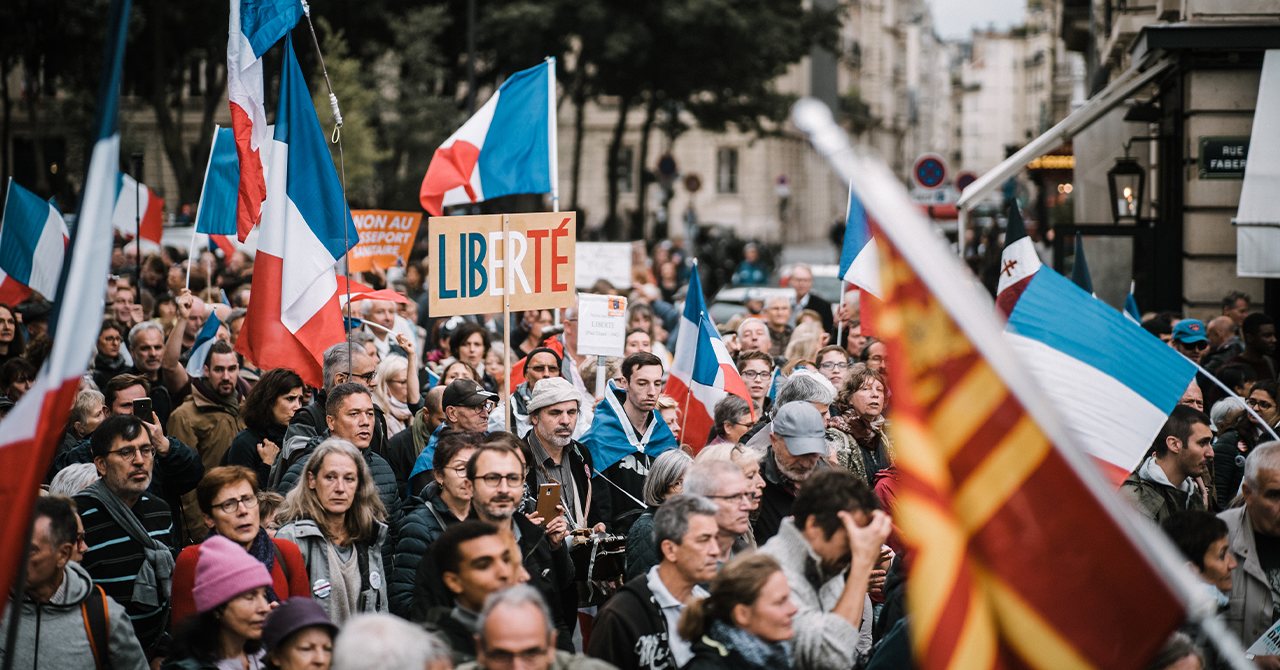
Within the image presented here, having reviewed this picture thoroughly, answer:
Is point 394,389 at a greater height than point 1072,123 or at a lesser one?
lesser

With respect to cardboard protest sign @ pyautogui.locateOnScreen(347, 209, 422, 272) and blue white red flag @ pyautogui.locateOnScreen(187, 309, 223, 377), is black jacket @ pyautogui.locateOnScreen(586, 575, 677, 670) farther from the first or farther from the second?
cardboard protest sign @ pyautogui.locateOnScreen(347, 209, 422, 272)

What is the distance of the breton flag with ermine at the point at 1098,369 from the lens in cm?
537

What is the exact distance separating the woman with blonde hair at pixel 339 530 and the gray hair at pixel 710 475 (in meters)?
1.34

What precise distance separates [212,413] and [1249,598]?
558 cm

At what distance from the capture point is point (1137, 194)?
1658 cm

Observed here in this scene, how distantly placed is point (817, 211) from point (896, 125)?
108 ft

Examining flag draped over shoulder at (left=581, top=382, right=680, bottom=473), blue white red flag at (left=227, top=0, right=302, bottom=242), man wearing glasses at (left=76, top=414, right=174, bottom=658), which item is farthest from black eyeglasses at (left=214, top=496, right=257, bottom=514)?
blue white red flag at (left=227, top=0, right=302, bottom=242)

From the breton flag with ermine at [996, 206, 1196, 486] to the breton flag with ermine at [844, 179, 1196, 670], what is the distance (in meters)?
1.96

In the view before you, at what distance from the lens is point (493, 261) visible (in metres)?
7.88

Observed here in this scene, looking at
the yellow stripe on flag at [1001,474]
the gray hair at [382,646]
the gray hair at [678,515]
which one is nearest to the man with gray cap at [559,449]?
the gray hair at [678,515]

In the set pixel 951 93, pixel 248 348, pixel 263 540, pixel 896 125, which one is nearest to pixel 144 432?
pixel 263 540

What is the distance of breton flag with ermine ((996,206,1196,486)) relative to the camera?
537 centimetres

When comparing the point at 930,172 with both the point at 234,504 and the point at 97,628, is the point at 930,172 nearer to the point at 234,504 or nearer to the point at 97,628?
the point at 234,504

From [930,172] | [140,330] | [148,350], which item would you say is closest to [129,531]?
[148,350]
